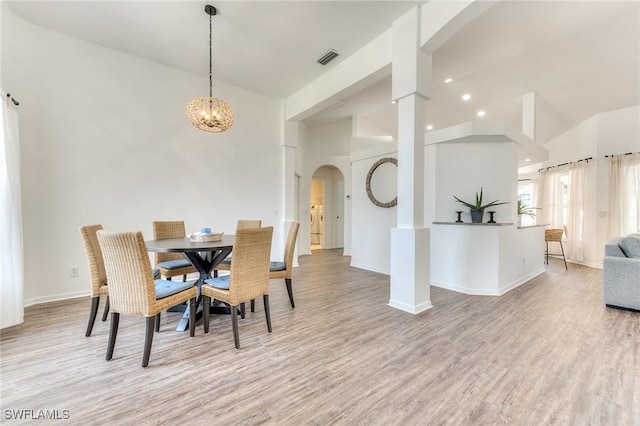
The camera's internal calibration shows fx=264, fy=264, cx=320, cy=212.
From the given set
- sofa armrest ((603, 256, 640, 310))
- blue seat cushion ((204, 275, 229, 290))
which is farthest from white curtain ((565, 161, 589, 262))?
blue seat cushion ((204, 275, 229, 290))

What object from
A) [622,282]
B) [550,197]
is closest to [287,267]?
[622,282]

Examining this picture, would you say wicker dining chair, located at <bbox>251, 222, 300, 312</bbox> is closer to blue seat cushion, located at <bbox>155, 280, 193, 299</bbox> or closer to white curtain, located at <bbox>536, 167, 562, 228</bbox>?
blue seat cushion, located at <bbox>155, 280, 193, 299</bbox>

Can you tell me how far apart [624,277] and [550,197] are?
4.18 m

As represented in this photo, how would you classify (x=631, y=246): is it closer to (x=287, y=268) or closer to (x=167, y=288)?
(x=287, y=268)

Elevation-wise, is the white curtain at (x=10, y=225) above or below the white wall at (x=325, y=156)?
below

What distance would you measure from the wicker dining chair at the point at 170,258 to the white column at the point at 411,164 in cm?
232

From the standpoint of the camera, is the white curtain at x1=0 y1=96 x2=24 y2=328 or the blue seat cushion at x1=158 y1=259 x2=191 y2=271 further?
the blue seat cushion at x1=158 y1=259 x2=191 y2=271

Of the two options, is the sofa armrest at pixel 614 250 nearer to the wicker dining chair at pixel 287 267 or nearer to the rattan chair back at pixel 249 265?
the wicker dining chair at pixel 287 267

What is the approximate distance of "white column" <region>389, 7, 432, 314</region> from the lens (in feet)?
9.19

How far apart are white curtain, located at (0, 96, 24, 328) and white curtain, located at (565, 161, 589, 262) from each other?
8.85 m

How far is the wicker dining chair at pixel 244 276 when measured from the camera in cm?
209

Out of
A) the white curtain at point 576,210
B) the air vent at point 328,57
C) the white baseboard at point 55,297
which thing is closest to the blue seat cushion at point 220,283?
the white baseboard at point 55,297

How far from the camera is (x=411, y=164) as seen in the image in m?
2.87

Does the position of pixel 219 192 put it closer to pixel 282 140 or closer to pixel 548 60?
pixel 282 140
